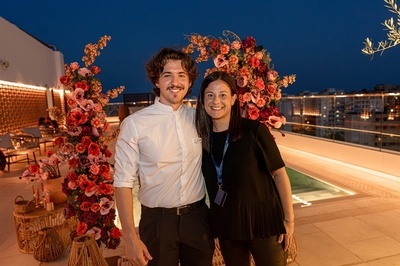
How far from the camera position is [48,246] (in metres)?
2.70

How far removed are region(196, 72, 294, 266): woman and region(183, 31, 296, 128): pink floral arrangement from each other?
0.58 meters

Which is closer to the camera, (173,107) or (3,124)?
(173,107)

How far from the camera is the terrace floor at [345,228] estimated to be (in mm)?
2658

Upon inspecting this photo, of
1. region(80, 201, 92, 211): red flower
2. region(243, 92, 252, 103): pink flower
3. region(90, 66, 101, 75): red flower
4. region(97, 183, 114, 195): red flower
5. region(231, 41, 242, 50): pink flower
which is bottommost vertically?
region(80, 201, 92, 211): red flower

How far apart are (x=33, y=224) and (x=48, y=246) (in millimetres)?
299

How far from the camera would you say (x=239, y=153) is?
58.4 inches

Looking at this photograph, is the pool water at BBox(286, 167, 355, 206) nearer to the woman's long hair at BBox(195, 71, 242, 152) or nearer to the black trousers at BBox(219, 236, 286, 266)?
the black trousers at BBox(219, 236, 286, 266)

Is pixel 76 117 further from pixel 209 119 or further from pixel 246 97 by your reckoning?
pixel 246 97

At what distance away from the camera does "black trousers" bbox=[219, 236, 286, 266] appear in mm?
1527

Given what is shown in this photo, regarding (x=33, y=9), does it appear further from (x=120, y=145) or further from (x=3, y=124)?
(x=120, y=145)

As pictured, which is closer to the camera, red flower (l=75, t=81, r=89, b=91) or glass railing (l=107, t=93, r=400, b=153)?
red flower (l=75, t=81, r=89, b=91)

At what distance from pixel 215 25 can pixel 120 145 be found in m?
103

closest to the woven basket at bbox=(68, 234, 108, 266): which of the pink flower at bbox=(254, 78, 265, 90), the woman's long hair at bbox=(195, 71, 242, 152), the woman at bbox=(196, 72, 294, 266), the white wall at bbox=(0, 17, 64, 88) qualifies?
the woman at bbox=(196, 72, 294, 266)

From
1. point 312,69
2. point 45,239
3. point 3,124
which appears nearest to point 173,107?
point 45,239
